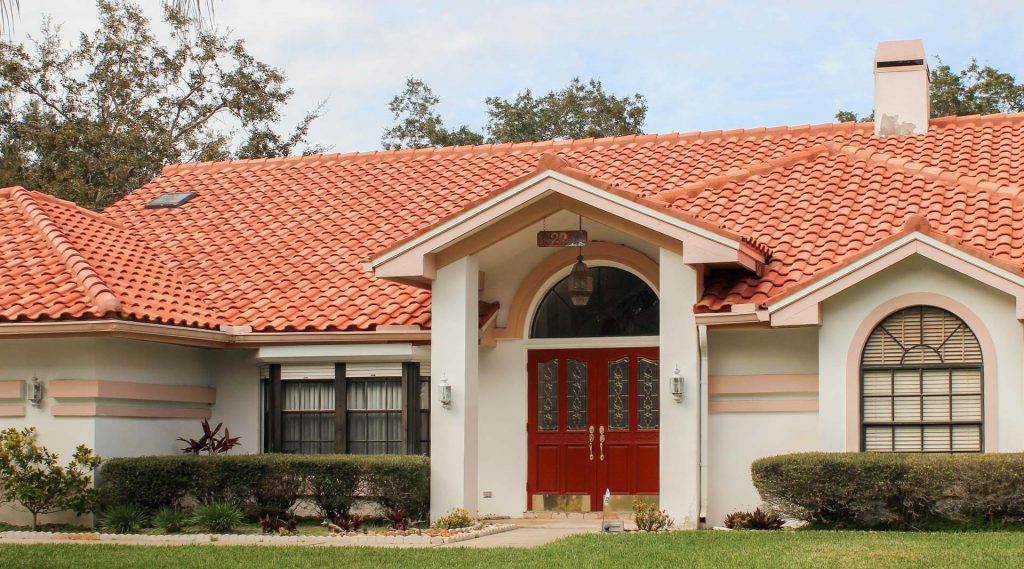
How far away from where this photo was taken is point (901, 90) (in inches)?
851

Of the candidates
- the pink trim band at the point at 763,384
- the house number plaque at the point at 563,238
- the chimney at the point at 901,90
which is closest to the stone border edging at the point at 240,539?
the pink trim band at the point at 763,384

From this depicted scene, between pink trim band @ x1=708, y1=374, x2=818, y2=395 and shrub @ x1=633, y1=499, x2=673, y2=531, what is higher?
pink trim band @ x1=708, y1=374, x2=818, y2=395

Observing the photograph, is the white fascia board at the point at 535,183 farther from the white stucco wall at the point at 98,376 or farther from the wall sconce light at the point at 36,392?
the wall sconce light at the point at 36,392

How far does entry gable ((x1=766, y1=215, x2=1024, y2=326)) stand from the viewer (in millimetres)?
14797

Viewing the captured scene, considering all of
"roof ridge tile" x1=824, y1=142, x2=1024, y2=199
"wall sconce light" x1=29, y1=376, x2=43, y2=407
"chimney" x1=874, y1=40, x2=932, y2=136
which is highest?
"chimney" x1=874, y1=40, x2=932, y2=136

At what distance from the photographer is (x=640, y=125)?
38.8 metres

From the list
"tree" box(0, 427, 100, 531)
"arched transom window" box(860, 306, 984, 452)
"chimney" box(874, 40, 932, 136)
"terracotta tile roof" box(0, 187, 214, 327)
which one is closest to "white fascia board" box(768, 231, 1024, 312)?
"arched transom window" box(860, 306, 984, 452)

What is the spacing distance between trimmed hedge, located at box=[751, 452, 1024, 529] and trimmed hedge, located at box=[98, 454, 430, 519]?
14.5 ft

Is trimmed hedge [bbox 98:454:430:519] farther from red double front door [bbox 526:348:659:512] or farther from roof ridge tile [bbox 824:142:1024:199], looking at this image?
roof ridge tile [bbox 824:142:1024:199]

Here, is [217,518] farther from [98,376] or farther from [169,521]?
[98,376]

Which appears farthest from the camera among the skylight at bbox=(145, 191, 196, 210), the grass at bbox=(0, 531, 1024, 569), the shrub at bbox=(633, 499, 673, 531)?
the skylight at bbox=(145, 191, 196, 210)

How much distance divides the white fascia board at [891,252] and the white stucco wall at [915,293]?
1.31ft

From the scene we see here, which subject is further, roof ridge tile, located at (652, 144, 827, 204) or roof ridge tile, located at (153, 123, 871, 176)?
roof ridge tile, located at (153, 123, 871, 176)

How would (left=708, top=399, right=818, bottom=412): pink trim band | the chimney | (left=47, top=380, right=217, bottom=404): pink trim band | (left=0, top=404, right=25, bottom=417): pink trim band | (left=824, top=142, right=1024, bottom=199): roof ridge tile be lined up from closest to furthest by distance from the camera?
(left=708, top=399, right=818, bottom=412): pink trim band
(left=47, top=380, right=217, bottom=404): pink trim band
(left=0, top=404, right=25, bottom=417): pink trim band
(left=824, top=142, right=1024, bottom=199): roof ridge tile
the chimney
